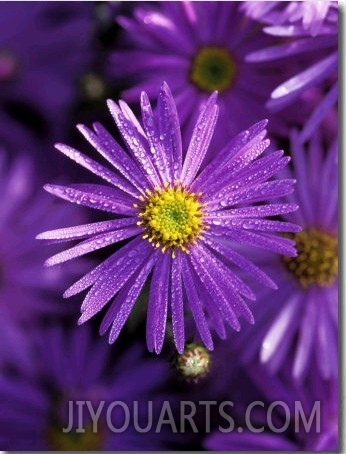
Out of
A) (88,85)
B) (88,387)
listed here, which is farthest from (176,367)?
(88,85)

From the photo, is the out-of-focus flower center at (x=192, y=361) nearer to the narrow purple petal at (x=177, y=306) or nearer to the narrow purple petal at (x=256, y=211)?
the narrow purple petal at (x=177, y=306)

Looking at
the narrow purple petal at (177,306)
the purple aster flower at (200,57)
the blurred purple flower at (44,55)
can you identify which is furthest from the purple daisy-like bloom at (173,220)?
the blurred purple flower at (44,55)

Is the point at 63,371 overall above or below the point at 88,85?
below

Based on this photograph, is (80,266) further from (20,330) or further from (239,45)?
(239,45)

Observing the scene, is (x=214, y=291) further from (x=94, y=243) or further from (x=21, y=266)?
(x=21, y=266)

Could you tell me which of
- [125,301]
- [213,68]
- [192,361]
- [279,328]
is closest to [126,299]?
[125,301]

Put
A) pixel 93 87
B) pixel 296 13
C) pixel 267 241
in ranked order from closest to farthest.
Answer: pixel 267 241 → pixel 296 13 → pixel 93 87
